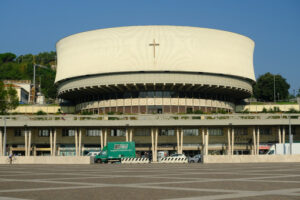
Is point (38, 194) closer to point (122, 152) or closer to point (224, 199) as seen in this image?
point (224, 199)

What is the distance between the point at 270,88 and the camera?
12288 cm

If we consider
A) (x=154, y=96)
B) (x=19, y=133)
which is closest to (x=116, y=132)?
(x=154, y=96)

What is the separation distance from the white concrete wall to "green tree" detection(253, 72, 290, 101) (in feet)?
177

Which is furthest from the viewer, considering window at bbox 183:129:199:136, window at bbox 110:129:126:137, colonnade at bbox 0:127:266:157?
window at bbox 110:129:126:137

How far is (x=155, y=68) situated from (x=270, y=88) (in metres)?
66.1

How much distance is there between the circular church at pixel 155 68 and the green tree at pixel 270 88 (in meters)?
51.4

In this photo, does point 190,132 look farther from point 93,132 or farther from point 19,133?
point 19,133

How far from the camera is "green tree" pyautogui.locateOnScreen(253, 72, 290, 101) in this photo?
123 m

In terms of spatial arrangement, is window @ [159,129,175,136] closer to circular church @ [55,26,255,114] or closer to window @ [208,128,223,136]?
window @ [208,128,223,136]

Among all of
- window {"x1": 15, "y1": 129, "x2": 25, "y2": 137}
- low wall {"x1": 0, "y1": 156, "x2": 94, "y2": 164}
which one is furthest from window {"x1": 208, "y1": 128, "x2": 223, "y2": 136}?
window {"x1": 15, "y1": 129, "x2": 25, "y2": 137}

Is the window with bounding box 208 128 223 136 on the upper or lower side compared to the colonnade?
upper

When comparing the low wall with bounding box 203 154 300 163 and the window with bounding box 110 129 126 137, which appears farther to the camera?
the window with bounding box 110 129 126 137

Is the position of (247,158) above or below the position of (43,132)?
below

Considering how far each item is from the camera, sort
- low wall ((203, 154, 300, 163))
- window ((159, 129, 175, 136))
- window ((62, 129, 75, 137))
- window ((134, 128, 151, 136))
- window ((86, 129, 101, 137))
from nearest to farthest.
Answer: low wall ((203, 154, 300, 163)) → window ((134, 128, 151, 136)) → window ((159, 129, 175, 136)) → window ((86, 129, 101, 137)) → window ((62, 129, 75, 137))
